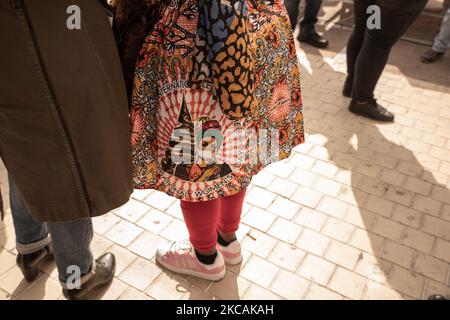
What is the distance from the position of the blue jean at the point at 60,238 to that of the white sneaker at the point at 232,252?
744 mm

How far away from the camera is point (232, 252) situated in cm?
221

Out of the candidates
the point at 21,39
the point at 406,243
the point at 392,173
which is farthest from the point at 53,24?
the point at 392,173

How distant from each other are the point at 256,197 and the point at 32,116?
5.93 ft

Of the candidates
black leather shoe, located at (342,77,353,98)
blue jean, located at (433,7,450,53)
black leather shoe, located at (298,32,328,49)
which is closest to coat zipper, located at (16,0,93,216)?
black leather shoe, located at (342,77,353,98)

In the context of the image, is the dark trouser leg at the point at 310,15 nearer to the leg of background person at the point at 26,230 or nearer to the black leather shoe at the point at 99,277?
the black leather shoe at the point at 99,277

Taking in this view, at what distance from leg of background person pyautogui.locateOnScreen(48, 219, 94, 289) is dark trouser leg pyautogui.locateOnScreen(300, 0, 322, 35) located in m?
4.16

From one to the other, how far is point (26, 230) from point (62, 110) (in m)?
1.03

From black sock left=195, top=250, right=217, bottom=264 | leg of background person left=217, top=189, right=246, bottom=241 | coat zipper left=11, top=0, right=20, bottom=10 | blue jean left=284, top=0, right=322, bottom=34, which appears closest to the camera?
coat zipper left=11, top=0, right=20, bottom=10

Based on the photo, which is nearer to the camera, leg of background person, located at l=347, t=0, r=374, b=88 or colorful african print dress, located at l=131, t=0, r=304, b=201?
colorful african print dress, located at l=131, t=0, r=304, b=201

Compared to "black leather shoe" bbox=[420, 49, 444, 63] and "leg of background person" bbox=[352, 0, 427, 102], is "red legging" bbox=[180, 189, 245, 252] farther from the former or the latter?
"black leather shoe" bbox=[420, 49, 444, 63]

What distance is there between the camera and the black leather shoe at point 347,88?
3.88 m

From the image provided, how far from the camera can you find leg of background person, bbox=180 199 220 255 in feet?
5.75
